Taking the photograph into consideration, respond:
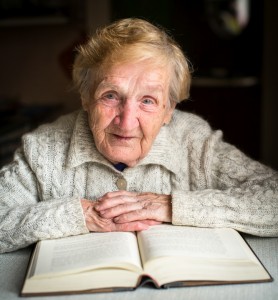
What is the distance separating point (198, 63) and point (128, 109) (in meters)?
3.20

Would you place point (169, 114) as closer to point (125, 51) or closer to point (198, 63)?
point (125, 51)

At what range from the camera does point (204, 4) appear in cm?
436

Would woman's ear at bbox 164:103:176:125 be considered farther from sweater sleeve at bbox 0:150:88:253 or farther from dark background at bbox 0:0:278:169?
dark background at bbox 0:0:278:169

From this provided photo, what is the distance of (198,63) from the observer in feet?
14.5

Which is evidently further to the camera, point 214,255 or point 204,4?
point 204,4

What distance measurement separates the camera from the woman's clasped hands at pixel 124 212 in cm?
129

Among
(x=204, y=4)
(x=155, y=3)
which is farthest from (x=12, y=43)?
(x=204, y=4)

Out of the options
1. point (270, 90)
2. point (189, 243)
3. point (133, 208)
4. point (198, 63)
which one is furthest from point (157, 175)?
point (198, 63)

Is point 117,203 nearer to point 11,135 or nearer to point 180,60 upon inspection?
point 180,60

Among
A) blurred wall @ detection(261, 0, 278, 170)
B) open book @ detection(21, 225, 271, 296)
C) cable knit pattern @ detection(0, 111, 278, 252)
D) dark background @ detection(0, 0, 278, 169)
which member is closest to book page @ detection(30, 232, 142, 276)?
open book @ detection(21, 225, 271, 296)

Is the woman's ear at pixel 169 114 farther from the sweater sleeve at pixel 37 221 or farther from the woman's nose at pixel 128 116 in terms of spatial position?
the sweater sleeve at pixel 37 221

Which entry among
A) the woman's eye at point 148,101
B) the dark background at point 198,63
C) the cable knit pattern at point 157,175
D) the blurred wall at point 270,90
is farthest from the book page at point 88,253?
the blurred wall at point 270,90

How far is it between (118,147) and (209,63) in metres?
3.21

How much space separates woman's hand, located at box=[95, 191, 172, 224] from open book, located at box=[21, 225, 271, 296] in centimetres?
9
